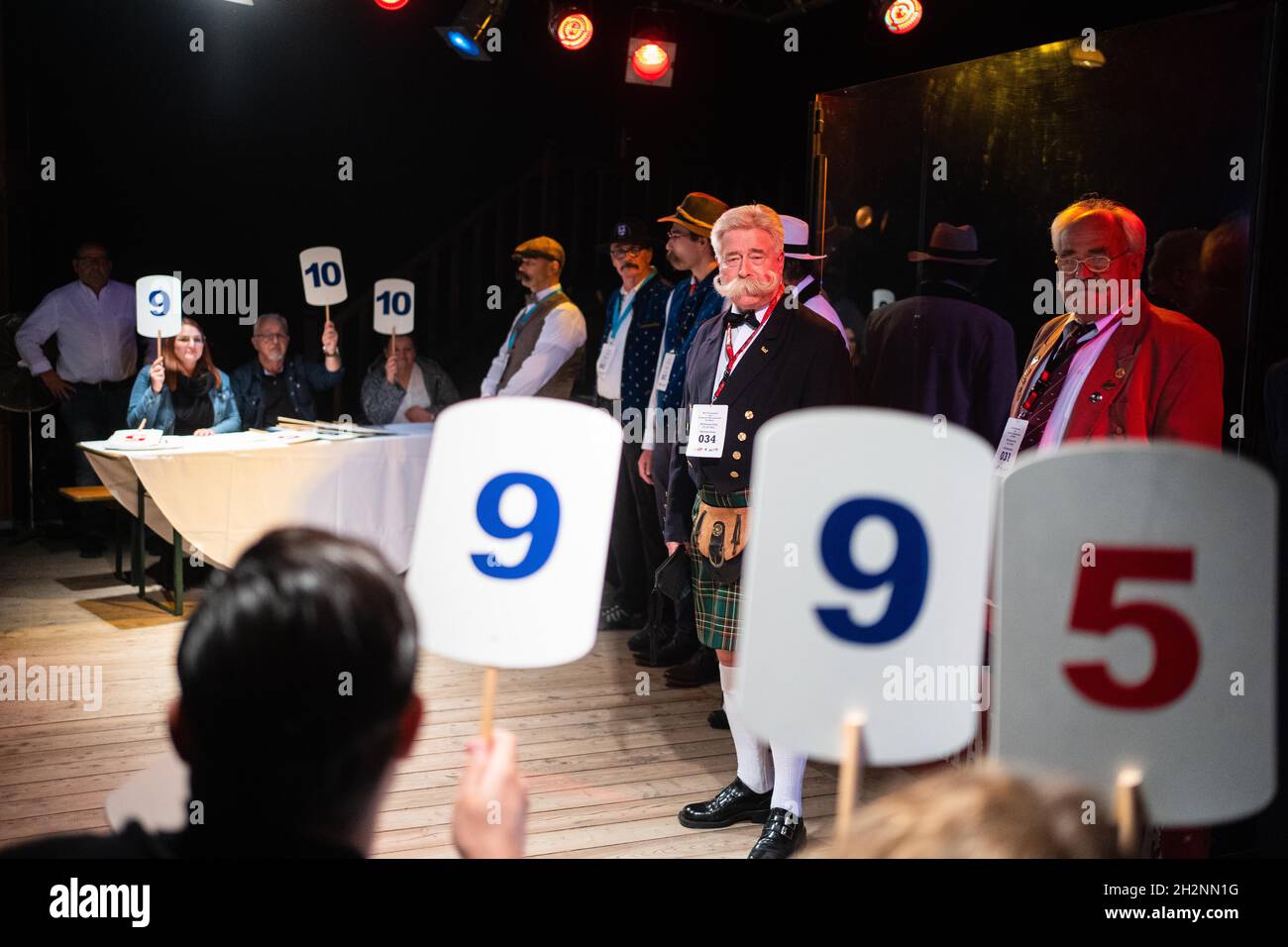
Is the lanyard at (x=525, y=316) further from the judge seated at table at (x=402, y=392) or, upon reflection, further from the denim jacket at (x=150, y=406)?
the denim jacket at (x=150, y=406)

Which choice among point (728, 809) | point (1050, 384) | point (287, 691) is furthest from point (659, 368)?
point (287, 691)

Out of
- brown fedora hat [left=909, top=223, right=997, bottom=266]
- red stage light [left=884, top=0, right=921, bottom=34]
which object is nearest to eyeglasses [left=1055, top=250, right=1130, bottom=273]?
brown fedora hat [left=909, top=223, right=997, bottom=266]

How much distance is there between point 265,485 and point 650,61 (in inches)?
124

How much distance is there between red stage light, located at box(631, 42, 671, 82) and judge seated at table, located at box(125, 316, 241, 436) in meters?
2.72

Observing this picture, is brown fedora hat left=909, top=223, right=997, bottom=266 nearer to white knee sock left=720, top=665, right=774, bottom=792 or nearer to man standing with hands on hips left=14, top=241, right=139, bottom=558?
white knee sock left=720, top=665, right=774, bottom=792

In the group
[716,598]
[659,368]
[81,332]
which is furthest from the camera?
[81,332]

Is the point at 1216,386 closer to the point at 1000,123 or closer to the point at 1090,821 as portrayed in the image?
the point at 1090,821

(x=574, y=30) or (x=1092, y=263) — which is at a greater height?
(x=574, y=30)

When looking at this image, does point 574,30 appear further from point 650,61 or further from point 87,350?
point 87,350

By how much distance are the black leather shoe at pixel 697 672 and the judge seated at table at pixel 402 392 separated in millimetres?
2141

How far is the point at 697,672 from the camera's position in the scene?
4023 mm

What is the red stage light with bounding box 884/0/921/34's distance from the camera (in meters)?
4.58
